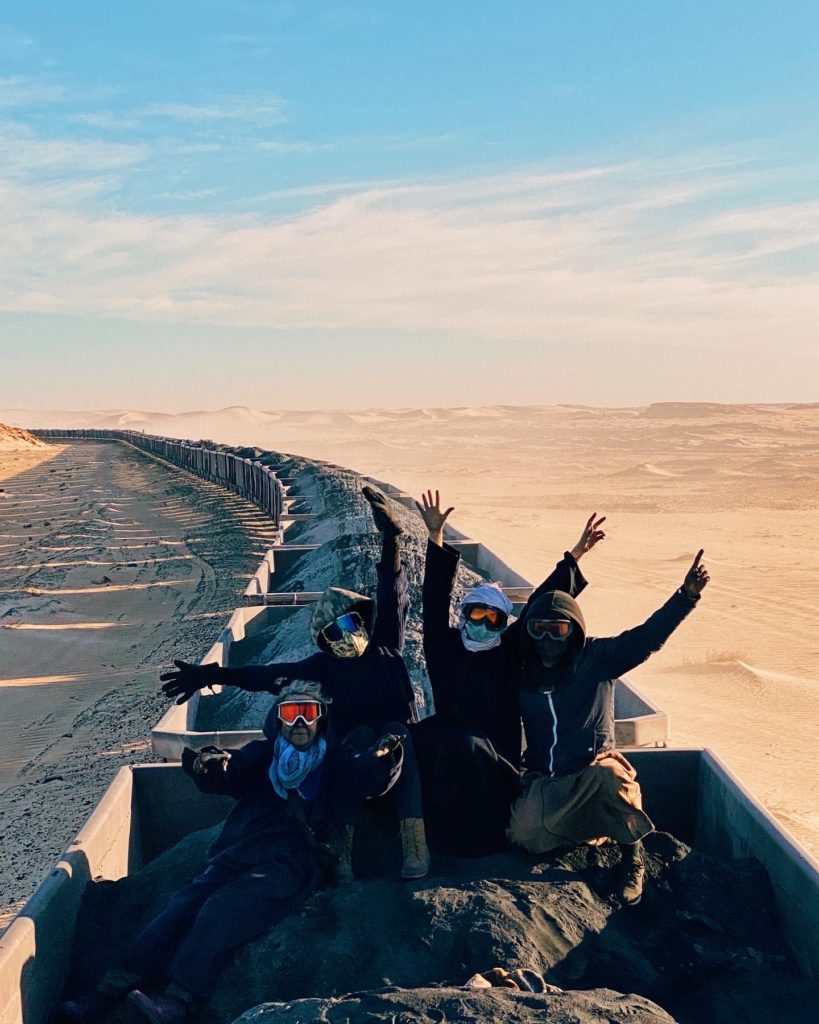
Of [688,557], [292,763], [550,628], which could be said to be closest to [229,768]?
[292,763]

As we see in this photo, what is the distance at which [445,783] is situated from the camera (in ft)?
12.8

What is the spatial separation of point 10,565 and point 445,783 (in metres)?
13.6

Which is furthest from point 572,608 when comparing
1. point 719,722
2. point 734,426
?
point 734,426

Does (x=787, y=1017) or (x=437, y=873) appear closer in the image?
(x=787, y=1017)

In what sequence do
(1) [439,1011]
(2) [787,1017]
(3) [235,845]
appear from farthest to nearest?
(3) [235,845], (2) [787,1017], (1) [439,1011]

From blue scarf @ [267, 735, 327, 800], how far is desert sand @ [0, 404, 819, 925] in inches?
140

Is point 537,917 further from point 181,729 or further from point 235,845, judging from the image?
point 181,729

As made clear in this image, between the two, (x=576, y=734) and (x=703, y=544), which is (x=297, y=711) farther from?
(x=703, y=544)

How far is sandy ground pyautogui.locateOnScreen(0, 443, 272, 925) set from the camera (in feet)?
21.2

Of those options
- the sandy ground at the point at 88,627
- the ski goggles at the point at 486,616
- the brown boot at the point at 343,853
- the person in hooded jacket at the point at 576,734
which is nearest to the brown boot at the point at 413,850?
the brown boot at the point at 343,853

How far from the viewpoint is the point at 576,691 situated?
157 inches

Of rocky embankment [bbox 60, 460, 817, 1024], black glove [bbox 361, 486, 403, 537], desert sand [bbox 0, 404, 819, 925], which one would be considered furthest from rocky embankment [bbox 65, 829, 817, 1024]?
desert sand [bbox 0, 404, 819, 925]

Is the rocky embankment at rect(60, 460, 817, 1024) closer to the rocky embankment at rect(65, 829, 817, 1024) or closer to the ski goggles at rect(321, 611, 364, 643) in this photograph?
the rocky embankment at rect(65, 829, 817, 1024)

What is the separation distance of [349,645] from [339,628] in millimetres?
90
